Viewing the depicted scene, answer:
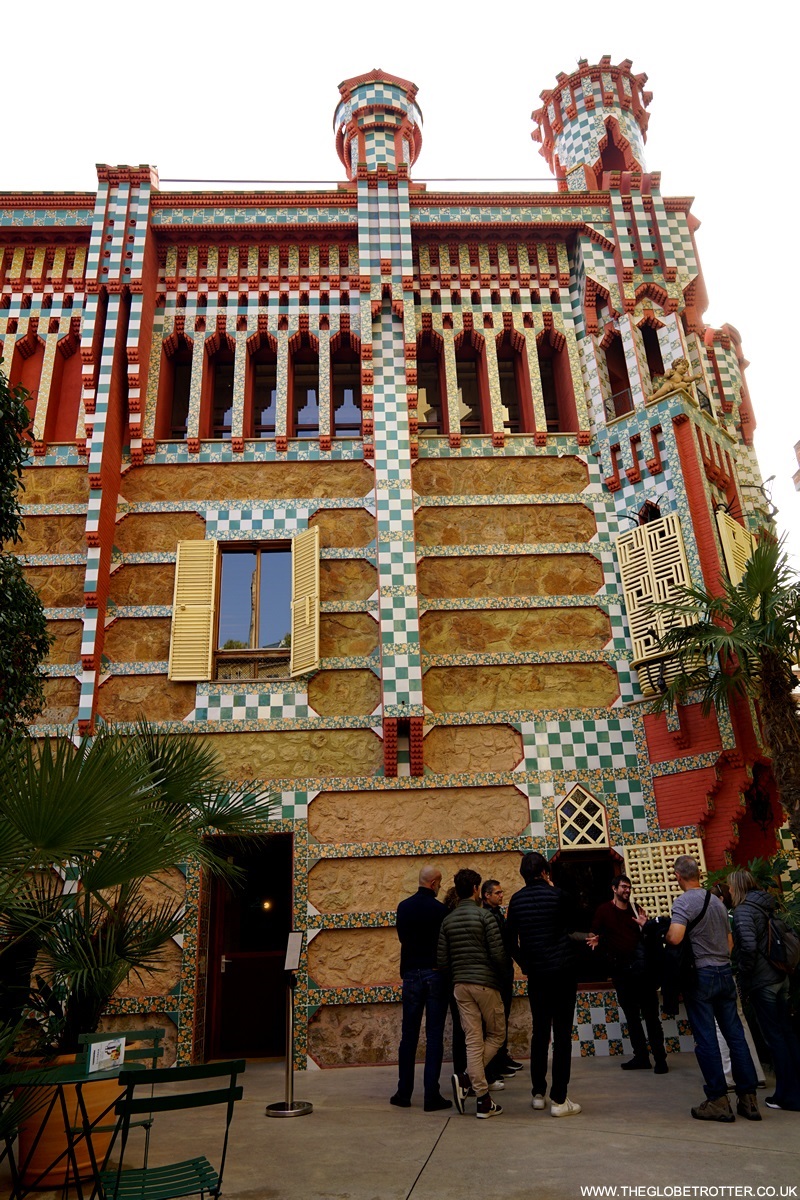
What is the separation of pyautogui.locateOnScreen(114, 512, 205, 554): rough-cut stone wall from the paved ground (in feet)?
24.0

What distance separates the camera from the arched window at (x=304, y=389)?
44.4ft

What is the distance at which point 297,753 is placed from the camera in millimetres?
11477

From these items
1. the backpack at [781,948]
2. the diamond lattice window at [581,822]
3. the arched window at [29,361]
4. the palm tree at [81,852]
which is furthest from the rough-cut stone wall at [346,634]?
the backpack at [781,948]

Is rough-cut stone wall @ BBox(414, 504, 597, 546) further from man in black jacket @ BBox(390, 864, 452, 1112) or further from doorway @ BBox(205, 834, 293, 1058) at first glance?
man in black jacket @ BBox(390, 864, 452, 1112)

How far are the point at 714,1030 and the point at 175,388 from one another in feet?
38.4

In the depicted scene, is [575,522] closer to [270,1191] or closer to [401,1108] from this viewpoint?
[401,1108]

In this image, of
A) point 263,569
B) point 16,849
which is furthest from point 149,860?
point 263,569

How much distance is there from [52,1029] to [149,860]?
50.5 inches

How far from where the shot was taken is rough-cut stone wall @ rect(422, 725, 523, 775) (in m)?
11.5

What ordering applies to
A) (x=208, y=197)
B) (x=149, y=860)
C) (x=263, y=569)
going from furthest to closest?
1. (x=208, y=197)
2. (x=263, y=569)
3. (x=149, y=860)

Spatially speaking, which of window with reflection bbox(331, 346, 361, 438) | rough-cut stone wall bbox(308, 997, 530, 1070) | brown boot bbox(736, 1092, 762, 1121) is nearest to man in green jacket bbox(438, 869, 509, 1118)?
brown boot bbox(736, 1092, 762, 1121)

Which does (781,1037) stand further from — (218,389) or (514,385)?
(218,389)

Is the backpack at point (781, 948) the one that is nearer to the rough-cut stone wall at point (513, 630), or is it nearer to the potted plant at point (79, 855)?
the potted plant at point (79, 855)

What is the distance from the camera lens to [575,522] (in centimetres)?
1285
